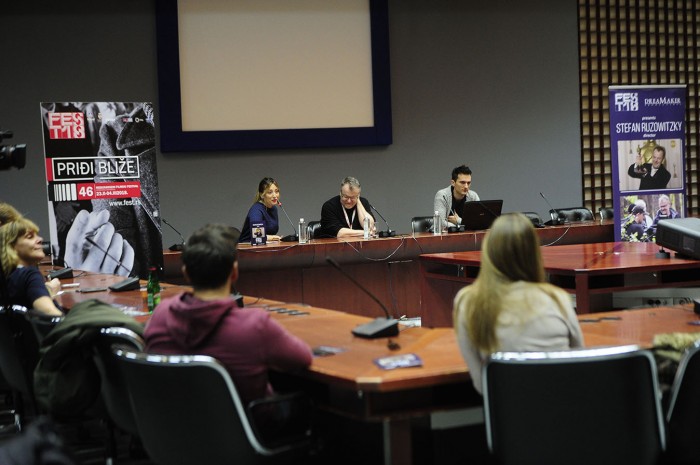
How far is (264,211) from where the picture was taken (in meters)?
7.36

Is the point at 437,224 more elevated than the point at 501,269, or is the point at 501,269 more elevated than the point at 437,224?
the point at 501,269

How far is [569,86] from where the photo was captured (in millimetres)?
9820

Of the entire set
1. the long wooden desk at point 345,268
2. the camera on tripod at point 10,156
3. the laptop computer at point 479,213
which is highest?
the camera on tripod at point 10,156

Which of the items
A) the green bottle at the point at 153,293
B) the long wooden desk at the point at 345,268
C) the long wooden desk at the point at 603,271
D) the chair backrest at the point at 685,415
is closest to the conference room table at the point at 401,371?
the chair backrest at the point at 685,415

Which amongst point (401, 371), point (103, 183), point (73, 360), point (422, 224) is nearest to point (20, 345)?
point (73, 360)

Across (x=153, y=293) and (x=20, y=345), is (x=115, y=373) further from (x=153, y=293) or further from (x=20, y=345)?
(x=153, y=293)

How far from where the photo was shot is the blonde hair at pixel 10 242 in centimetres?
402

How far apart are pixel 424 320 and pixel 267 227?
6.23 feet

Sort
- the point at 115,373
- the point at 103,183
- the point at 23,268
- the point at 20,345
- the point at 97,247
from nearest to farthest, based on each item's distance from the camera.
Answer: the point at 115,373 → the point at 20,345 → the point at 23,268 → the point at 103,183 → the point at 97,247

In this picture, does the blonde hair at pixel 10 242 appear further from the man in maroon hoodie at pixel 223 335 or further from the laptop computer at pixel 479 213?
the laptop computer at pixel 479 213

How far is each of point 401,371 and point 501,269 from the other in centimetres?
39

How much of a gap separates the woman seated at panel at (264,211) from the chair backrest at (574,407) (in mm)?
5011

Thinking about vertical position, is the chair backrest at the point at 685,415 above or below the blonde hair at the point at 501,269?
below

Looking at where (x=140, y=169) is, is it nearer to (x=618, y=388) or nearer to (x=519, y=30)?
(x=618, y=388)
